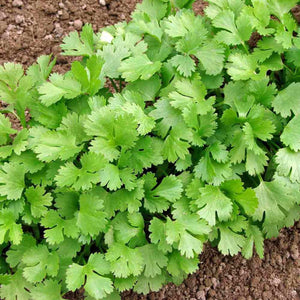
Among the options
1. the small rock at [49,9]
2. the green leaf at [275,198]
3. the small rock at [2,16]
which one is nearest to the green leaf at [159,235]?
the green leaf at [275,198]

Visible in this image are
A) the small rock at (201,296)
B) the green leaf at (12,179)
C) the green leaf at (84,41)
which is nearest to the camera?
the green leaf at (12,179)

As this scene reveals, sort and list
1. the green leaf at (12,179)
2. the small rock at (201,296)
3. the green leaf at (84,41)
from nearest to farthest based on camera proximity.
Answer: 1. the green leaf at (12,179)
2. the green leaf at (84,41)
3. the small rock at (201,296)

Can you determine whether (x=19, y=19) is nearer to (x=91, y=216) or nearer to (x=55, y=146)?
(x=55, y=146)

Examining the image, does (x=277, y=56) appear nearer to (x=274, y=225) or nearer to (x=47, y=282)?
(x=274, y=225)

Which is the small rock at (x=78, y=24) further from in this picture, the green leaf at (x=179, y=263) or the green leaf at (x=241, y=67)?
the green leaf at (x=179, y=263)

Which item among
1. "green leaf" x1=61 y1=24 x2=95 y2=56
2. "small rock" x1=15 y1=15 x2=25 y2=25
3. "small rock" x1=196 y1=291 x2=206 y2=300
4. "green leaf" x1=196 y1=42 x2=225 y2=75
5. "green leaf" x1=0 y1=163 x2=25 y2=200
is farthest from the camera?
"small rock" x1=15 y1=15 x2=25 y2=25

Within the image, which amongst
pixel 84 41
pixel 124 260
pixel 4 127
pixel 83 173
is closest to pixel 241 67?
pixel 84 41

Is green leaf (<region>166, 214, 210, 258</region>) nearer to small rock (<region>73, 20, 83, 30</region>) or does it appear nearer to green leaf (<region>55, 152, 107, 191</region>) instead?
green leaf (<region>55, 152, 107, 191</region>)

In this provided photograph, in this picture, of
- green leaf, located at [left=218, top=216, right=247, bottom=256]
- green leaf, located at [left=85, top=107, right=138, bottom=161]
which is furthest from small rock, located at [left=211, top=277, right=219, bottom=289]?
green leaf, located at [left=85, top=107, right=138, bottom=161]
